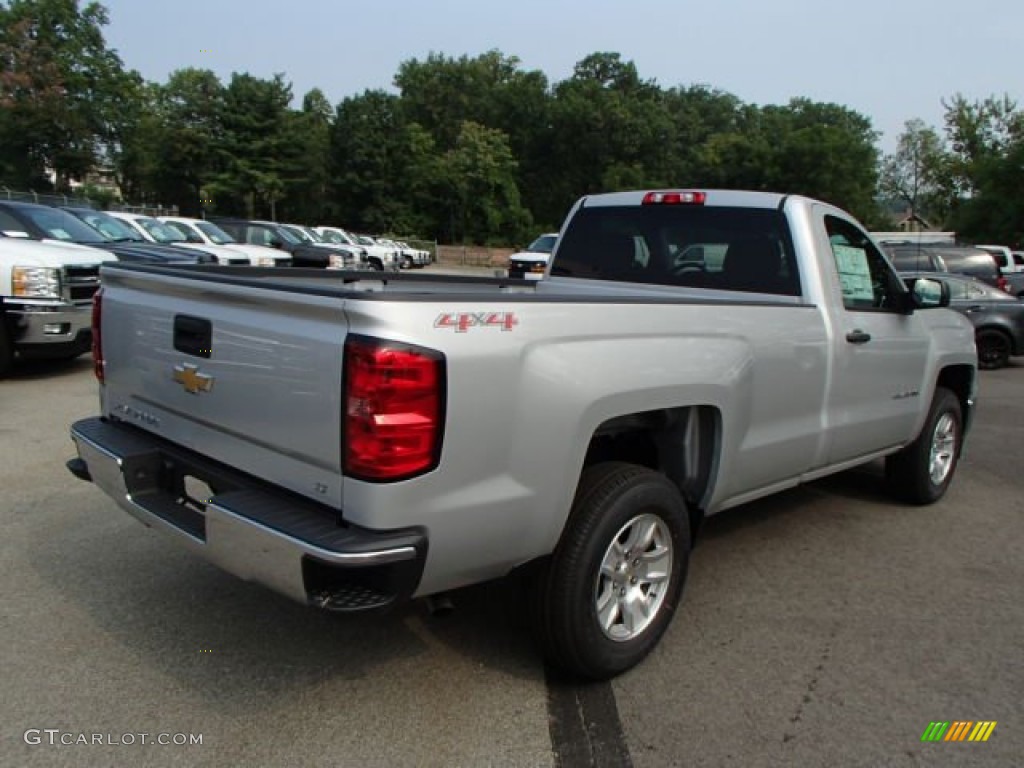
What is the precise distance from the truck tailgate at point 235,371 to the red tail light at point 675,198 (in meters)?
2.76

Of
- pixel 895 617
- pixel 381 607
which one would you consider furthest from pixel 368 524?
pixel 895 617

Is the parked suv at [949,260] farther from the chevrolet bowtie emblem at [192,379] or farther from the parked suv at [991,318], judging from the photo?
the chevrolet bowtie emblem at [192,379]

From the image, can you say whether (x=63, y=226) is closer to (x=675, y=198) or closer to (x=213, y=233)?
(x=213, y=233)

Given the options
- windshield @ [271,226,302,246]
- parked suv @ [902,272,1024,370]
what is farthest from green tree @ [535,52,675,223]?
parked suv @ [902,272,1024,370]

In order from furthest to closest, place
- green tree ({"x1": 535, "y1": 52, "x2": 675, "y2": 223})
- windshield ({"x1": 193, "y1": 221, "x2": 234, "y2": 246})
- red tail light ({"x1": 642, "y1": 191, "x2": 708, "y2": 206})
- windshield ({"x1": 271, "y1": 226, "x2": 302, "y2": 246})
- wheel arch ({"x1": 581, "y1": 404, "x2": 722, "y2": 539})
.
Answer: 1. green tree ({"x1": 535, "y1": 52, "x2": 675, "y2": 223})
2. windshield ({"x1": 271, "y1": 226, "x2": 302, "y2": 246})
3. windshield ({"x1": 193, "y1": 221, "x2": 234, "y2": 246})
4. red tail light ({"x1": 642, "y1": 191, "x2": 708, "y2": 206})
5. wheel arch ({"x1": 581, "y1": 404, "x2": 722, "y2": 539})

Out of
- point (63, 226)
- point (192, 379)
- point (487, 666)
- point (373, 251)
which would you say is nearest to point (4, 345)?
point (63, 226)

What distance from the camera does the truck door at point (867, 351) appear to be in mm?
4281

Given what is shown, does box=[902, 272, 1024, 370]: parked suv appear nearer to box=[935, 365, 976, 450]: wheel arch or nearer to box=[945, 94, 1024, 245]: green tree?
box=[935, 365, 976, 450]: wheel arch

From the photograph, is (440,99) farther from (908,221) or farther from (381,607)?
(381,607)

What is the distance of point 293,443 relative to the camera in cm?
260

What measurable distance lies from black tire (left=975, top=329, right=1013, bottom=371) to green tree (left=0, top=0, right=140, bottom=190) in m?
57.5

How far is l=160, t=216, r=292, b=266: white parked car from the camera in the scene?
1738 centimetres

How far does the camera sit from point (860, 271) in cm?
466

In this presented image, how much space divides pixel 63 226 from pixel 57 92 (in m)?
51.9
